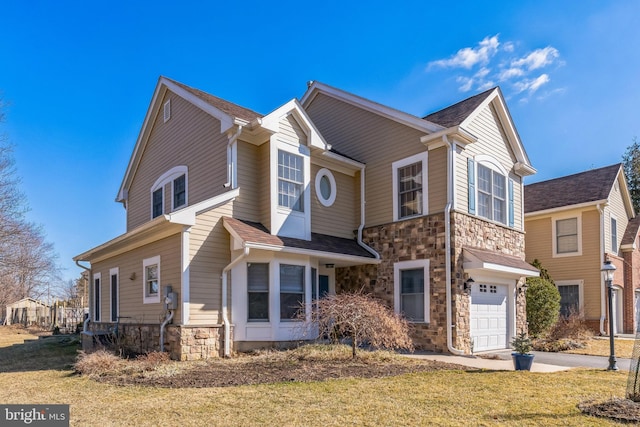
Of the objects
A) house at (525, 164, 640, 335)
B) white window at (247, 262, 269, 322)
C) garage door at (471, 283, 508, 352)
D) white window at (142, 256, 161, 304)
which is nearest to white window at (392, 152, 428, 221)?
garage door at (471, 283, 508, 352)

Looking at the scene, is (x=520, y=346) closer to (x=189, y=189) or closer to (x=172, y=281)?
(x=172, y=281)

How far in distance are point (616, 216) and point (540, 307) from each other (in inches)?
334

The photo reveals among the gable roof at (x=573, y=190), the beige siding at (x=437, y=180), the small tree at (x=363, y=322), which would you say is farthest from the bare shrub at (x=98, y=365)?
the gable roof at (x=573, y=190)

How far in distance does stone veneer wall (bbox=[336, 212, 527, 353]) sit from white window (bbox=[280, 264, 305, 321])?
7.48ft

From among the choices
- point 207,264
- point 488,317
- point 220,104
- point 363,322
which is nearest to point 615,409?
point 363,322

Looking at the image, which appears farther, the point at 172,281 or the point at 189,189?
the point at 189,189

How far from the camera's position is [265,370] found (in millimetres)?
9133

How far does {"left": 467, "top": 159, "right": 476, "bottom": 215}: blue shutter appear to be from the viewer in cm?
1339

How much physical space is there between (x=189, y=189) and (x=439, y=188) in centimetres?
758

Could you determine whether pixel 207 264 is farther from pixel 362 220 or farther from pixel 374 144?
pixel 374 144

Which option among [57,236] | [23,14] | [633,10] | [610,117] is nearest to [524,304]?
[610,117]

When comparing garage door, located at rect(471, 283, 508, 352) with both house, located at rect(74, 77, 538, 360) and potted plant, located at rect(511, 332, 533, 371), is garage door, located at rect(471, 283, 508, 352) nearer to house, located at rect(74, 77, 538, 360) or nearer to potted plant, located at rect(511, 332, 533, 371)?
house, located at rect(74, 77, 538, 360)

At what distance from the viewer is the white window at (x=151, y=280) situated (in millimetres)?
12113

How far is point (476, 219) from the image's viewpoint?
44.5 ft
